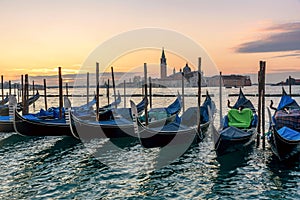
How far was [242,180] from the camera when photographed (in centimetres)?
666

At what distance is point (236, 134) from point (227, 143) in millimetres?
589

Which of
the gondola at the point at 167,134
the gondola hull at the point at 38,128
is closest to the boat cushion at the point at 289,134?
the gondola at the point at 167,134

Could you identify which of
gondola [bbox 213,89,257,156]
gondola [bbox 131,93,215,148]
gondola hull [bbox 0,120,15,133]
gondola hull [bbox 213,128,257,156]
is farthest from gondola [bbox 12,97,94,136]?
gondola hull [bbox 213,128,257,156]

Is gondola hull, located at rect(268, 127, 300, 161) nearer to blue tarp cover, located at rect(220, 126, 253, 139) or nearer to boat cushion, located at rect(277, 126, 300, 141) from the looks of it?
boat cushion, located at rect(277, 126, 300, 141)

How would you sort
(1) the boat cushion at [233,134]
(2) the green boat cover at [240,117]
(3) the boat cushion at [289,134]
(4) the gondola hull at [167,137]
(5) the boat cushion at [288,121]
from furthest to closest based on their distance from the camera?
(2) the green boat cover at [240,117]
(5) the boat cushion at [288,121]
(4) the gondola hull at [167,137]
(1) the boat cushion at [233,134]
(3) the boat cushion at [289,134]

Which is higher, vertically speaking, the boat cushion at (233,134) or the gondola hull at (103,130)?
the boat cushion at (233,134)

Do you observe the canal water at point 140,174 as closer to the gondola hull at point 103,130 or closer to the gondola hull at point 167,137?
the gondola hull at point 167,137

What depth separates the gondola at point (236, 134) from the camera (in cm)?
778

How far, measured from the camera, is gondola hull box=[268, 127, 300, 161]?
728 centimetres

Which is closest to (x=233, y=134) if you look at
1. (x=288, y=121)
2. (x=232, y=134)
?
(x=232, y=134)

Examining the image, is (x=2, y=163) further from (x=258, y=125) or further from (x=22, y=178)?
(x=258, y=125)

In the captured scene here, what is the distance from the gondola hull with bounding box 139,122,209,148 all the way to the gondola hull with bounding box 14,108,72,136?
11.4ft

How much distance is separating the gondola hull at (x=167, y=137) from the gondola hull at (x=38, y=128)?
349 cm

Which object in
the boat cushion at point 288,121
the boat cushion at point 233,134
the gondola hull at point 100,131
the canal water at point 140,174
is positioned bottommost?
the canal water at point 140,174
